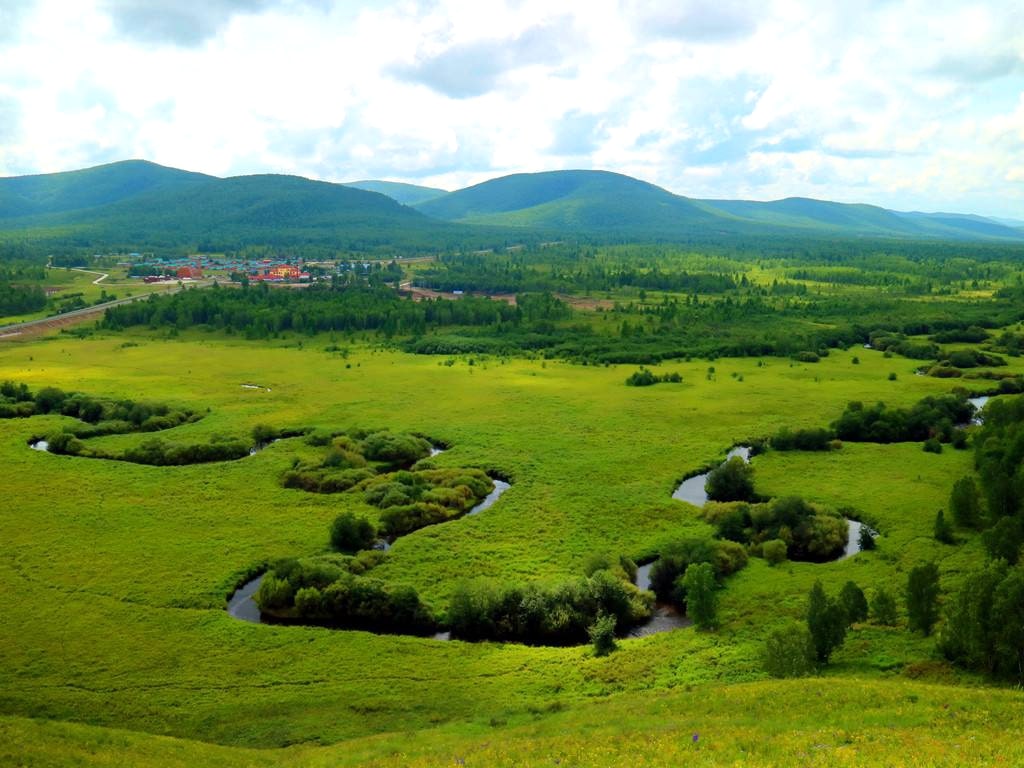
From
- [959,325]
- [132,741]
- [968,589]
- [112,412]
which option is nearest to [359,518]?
[132,741]

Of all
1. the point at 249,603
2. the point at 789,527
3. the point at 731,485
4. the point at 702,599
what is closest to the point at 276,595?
the point at 249,603

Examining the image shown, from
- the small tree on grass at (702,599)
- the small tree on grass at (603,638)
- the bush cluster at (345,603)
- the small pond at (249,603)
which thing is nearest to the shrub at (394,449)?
the small pond at (249,603)

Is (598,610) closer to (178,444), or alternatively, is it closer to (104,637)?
(104,637)

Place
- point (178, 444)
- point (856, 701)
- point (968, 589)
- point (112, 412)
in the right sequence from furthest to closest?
point (112, 412), point (178, 444), point (968, 589), point (856, 701)

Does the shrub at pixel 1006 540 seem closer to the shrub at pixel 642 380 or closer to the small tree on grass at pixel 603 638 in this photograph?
the small tree on grass at pixel 603 638

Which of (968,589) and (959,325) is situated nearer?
(968,589)

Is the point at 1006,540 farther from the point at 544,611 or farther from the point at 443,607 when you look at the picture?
the point at 443,607
